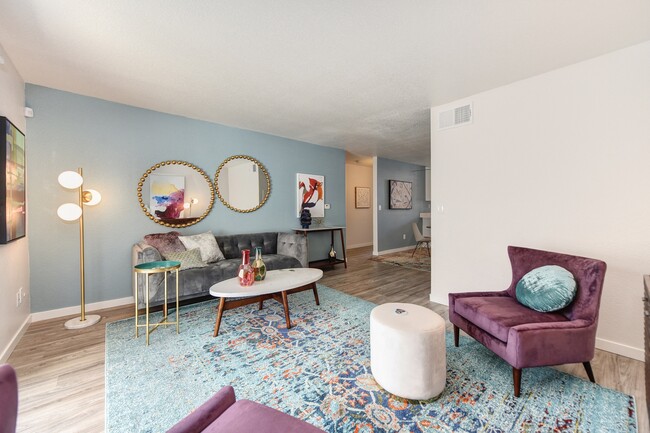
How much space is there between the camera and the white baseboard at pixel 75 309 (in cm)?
299

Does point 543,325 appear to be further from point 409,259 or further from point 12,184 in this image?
point 409,259

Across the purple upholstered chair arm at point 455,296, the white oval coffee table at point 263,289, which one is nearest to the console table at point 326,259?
the white oval coffee table at point 263,289

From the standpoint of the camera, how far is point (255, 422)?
1008 mm

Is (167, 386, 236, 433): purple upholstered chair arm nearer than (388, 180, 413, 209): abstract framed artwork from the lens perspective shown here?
A: Yes

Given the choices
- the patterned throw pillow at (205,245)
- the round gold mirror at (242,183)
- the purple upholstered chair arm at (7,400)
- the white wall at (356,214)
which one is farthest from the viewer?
the white wall at (356,214)

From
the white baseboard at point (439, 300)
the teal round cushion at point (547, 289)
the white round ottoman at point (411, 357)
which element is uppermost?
the teal round cushion at point (547, 289)

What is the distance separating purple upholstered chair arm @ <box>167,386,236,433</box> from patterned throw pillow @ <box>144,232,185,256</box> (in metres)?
2.74

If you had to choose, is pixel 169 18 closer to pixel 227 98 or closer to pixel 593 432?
pixel 227 98

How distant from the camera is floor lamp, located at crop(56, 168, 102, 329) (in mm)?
2775

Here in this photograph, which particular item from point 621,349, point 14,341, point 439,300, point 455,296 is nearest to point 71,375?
point 14,341

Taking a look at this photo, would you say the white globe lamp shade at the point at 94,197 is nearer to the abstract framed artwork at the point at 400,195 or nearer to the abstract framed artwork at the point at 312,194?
the abstract framed artwork at the point at 312,194

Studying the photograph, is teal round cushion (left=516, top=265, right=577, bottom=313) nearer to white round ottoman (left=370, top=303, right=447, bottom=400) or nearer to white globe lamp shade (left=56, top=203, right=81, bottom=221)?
white round ottoman (left=370, top=303, right=447, bottom=400)

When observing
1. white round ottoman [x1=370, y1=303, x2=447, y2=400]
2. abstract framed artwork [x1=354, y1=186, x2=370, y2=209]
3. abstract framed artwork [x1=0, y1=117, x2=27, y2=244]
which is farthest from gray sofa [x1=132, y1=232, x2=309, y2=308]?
abstract framed artwork [x1=354, y1=186, x2=370, y2=209]

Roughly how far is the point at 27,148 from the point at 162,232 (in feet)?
5.14
